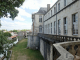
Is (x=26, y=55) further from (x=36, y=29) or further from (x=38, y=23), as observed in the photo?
(x=38, y=23)

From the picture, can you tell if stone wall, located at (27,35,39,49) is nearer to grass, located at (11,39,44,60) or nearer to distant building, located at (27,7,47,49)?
distant building, located at (27,7,47,49)

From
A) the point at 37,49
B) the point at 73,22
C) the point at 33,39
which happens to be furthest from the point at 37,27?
the point at 73,22

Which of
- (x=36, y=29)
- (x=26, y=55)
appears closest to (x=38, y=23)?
(x=36, y=29)

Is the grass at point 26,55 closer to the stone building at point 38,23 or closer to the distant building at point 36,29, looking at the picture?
the distant building at point 36,29

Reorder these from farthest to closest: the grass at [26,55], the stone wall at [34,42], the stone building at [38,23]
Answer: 1. the stone building at [38,23]
2. the stone wall at [34,42]
3. the grass at [26,55]

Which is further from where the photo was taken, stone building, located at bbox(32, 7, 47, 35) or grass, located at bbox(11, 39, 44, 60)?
stone building, located at bbox(32, 7, 47, 35)

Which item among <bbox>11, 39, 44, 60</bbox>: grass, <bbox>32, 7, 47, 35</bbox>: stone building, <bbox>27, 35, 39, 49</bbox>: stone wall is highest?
<bbox>32, 7, 47, 35</bbox>: stone building

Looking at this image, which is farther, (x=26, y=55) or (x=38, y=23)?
(x=38, y=23)

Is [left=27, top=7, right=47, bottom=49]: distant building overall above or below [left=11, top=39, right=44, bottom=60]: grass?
above

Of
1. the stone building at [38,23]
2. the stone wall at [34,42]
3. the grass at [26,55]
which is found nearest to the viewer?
the grass at [26,55]

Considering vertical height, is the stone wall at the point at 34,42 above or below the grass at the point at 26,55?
above

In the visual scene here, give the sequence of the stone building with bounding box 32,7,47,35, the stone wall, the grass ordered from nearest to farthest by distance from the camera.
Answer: the grass → the stone wall → the stone building with bounding box 32,7,47,35

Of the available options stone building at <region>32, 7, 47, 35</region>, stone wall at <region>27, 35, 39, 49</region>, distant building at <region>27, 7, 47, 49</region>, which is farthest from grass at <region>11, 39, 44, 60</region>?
stone building at <region>32, 7, 47, 35</region>

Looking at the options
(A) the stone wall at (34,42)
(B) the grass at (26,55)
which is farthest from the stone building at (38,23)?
(B) the grass at (26,55)
